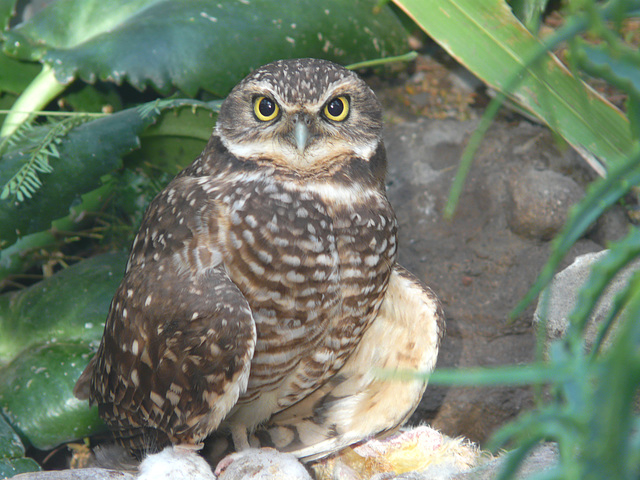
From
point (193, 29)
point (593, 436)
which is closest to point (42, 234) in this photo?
point (193, 29)

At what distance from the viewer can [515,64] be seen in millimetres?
2564

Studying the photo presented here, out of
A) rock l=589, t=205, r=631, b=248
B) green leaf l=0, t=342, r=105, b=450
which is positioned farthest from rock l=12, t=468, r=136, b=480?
rock l=589, t=205, r=631, b=248

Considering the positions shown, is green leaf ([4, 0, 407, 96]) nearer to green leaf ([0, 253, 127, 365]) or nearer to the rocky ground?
the rocky ground

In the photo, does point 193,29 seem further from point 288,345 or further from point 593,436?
point 593,436

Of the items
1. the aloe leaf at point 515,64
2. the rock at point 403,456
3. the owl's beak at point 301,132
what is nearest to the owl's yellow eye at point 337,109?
the owl's beak at point 301,132

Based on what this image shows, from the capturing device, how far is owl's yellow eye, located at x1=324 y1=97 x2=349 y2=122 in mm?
1987

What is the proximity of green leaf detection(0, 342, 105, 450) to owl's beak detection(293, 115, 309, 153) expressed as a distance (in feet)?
4.77

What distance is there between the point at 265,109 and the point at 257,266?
0.49 meters

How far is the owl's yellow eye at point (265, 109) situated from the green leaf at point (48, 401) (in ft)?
4.58

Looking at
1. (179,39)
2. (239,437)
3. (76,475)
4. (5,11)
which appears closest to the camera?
(76,475)

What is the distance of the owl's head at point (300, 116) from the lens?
1.93 metres

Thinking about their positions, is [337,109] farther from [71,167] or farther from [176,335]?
[71,167]

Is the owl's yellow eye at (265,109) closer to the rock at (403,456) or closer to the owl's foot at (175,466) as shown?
the owl's foot at (175,466)

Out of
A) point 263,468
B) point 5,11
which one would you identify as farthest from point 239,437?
point 5,11
